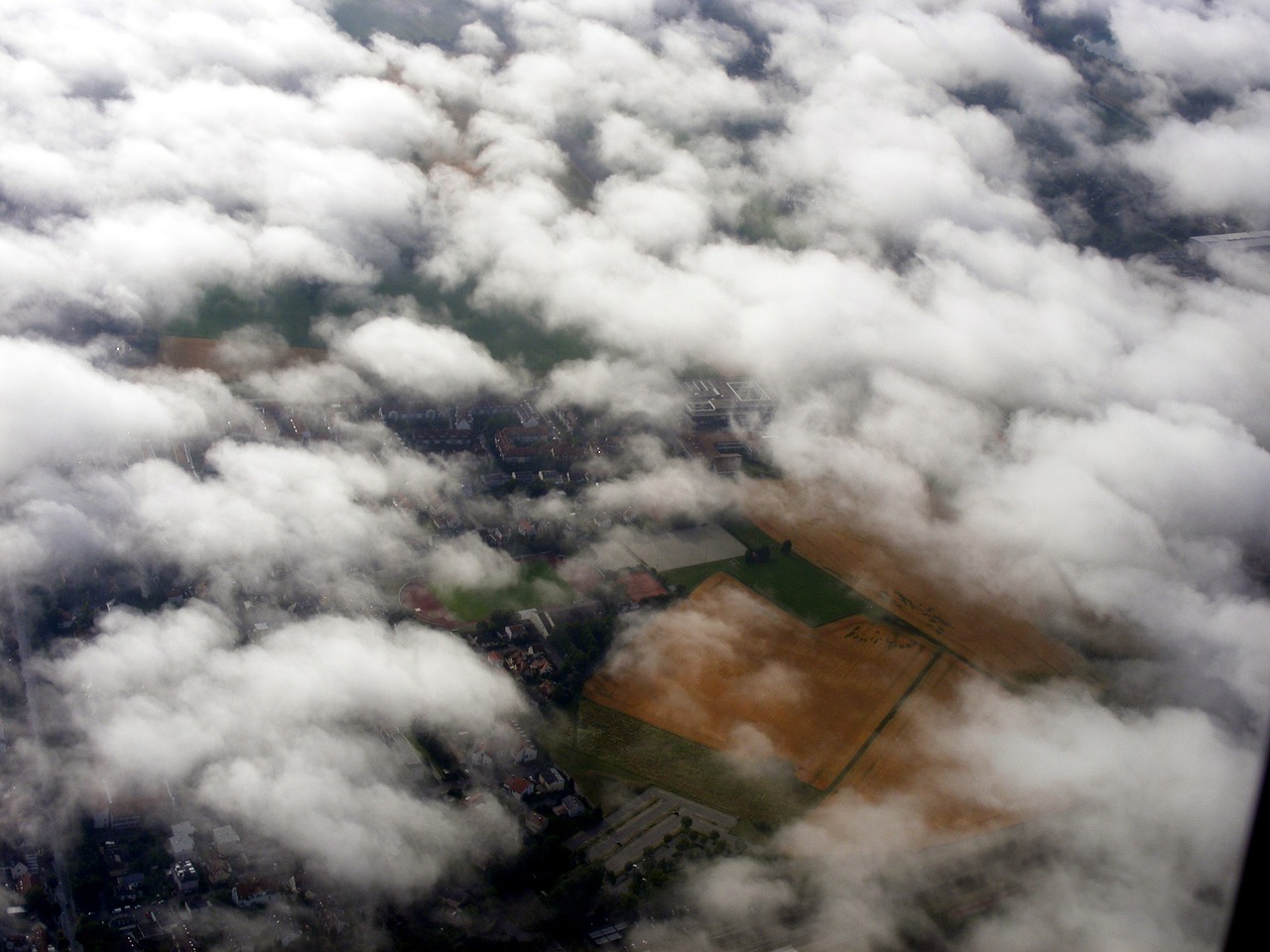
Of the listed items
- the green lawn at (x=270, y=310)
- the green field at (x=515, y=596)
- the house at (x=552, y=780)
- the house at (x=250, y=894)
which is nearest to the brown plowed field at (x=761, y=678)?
the house at (x=552, y=780)

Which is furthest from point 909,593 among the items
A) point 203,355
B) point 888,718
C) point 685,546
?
point 203,355

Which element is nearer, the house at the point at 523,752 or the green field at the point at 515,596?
the house at the point at 523,752

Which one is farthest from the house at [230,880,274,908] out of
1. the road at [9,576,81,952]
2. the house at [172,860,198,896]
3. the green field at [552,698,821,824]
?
the green field at [552,698,821,824]

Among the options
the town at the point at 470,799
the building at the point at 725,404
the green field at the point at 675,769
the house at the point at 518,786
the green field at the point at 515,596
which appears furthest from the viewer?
the building at the point at 725,404

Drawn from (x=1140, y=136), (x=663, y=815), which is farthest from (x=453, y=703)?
(x=1140, y=136)

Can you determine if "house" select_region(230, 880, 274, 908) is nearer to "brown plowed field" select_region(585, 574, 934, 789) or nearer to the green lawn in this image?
"brown plowed field" select_region(585, 574, 934, 789)

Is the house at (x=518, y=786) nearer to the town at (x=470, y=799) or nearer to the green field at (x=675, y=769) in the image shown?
the town at (x=470, y=799)

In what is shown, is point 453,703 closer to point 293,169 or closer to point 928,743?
point 928,743
